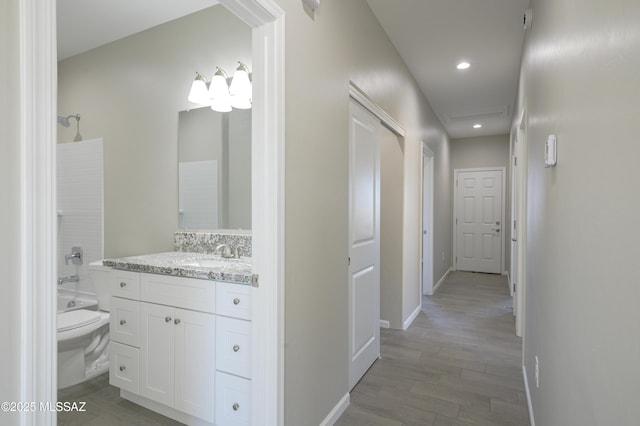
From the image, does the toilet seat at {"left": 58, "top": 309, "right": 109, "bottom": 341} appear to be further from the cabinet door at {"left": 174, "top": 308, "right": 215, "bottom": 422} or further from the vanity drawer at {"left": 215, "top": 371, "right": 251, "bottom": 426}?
the vanity drawer at {"left": 215, "top": 371, "right": 251, "bottom": 426}

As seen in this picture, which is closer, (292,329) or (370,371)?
(292,329)

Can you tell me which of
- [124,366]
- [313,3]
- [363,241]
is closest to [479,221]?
[363,241]

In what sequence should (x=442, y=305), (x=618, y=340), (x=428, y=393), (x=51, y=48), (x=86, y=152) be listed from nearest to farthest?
(x=618, y=340), (x=51, y=48), (x=428, y=393), (x=86, y=152), (x=442, y=305)

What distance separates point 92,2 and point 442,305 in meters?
4.72

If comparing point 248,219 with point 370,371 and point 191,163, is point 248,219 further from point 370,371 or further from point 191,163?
point 370,371

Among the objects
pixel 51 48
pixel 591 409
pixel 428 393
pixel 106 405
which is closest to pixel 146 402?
pixel 106 405

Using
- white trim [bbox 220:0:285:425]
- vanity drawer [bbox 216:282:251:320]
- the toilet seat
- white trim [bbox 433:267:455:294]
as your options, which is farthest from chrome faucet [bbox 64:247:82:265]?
white trim [bbox 433:267:455:294]

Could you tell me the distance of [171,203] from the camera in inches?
105

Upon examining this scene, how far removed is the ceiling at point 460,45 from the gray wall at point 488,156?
1.74 metres

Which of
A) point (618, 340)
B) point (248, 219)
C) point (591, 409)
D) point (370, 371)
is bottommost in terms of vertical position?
point (370, 371)

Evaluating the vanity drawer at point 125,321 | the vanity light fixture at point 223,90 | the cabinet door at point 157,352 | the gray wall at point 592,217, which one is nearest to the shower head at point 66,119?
the vanity light fixture at point 223,90

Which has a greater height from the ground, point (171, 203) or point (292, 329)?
point (171, 203)

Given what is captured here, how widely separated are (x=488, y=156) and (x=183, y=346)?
6520 mm

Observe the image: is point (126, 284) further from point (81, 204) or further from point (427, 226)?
point (427, 226)
